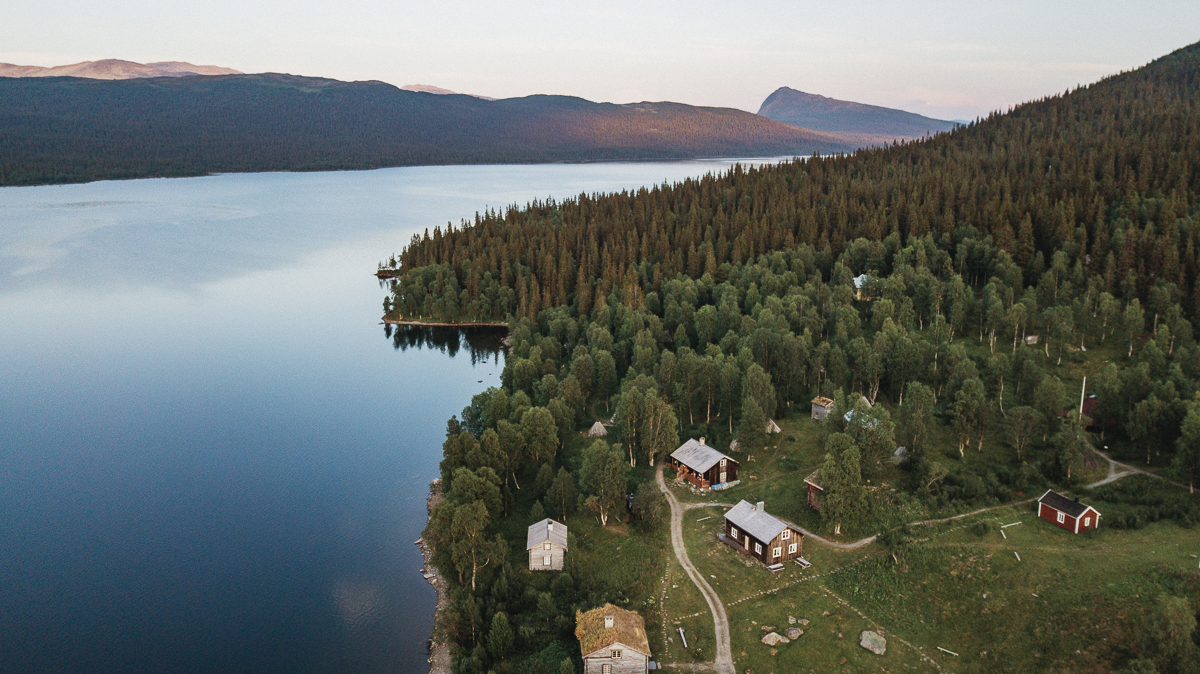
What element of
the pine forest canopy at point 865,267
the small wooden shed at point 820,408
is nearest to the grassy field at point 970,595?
the pine forest canopy at point 865,267

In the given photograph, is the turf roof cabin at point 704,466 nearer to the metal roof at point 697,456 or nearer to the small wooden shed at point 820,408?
the metal roof at point 697,456

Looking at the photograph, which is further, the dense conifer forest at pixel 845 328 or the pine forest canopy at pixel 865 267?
the pine forest canopy at pixel 865 267

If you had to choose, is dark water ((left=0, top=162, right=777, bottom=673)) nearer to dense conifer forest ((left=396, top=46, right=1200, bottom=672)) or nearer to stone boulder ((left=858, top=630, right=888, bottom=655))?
dense conifer forest ((left=396, top=46, right=1200, bottom=672))

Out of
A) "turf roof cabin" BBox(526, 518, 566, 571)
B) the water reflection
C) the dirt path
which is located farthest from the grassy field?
the water reflection

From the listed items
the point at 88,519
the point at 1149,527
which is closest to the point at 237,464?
the point at 88,519

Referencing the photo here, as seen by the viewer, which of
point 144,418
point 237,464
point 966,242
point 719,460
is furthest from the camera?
point 966,242

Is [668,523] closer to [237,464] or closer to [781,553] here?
[781,553]
